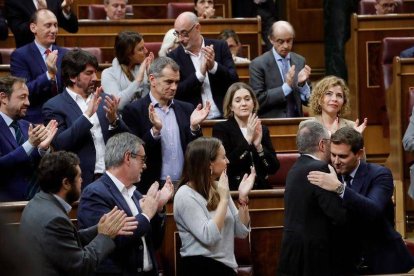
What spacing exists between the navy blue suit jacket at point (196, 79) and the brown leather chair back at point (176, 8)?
6.55ft

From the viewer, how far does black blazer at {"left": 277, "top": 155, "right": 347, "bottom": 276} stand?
266 centimetres

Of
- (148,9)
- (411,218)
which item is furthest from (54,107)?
(148,9)

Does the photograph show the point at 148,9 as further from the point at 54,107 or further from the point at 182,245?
the point at 182,245

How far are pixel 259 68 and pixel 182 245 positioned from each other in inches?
67.8

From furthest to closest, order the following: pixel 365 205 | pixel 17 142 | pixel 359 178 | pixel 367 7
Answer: pixel 367 7 < pixel 17 142 < pixel 359 178 < pixel 365 205

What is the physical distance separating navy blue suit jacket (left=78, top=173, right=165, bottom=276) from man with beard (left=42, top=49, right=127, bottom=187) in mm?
605

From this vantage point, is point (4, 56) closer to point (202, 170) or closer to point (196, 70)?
point (196, 70)

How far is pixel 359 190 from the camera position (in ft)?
9.21

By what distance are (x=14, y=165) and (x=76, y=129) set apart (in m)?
0.26

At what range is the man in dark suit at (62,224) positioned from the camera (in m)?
2.15

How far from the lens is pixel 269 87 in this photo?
429cm

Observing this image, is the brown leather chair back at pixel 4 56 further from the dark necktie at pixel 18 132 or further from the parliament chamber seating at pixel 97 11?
the dark necktie at pixel 18 132

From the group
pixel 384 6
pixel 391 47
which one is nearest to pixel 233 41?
pixel 391 47

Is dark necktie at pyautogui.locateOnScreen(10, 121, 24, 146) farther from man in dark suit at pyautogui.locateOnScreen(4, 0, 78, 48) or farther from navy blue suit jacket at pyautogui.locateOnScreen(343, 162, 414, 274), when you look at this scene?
man in dark suit at pyautogui.locateOnScreen(4, 0, 78, 48)
